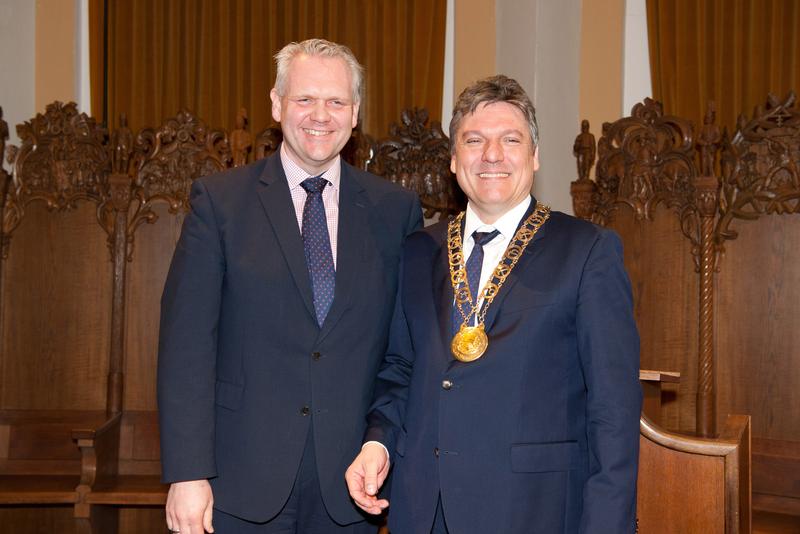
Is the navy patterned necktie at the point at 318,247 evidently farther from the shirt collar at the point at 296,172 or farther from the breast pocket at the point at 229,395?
the breast pocket at the point at 229,395

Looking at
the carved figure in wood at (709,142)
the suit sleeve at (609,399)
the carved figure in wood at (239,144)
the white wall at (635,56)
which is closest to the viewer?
the suit sleeve at (609,399)

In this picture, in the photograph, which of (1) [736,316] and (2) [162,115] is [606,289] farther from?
(2) [162,115]

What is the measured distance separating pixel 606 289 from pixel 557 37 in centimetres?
390

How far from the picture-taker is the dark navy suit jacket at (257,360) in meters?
2.09

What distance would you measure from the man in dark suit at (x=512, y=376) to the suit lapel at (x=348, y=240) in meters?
0.19

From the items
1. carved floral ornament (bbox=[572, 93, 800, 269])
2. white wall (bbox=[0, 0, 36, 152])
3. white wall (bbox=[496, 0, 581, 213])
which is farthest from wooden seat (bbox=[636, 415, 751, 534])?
white wall (bbox=[0, 0, 36, 152])

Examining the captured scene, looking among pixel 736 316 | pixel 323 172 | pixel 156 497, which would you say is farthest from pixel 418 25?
pixel 323 172

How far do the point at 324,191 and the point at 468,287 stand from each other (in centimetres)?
52

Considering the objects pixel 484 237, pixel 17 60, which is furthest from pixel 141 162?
pixel 484 237

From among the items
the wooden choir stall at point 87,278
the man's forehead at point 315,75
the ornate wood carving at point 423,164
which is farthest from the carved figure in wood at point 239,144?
the man's forehead at point 315,75

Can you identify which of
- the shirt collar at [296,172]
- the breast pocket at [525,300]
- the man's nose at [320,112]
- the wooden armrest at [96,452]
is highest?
the man's nose at [320,112]

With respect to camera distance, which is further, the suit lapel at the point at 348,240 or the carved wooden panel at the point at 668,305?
the carved wooden panel at the point at 668,305

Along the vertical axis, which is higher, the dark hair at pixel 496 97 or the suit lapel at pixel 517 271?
the dark hair at pixel 496 97

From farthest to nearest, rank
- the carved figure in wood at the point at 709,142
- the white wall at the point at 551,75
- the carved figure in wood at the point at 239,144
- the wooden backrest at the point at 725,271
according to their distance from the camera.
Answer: the white wall at the point at 551,75, the carved figure in wood at the point at 239,144, the carved figure in wood at the point at 709,142, the wooden backrest at the point at 725,271
